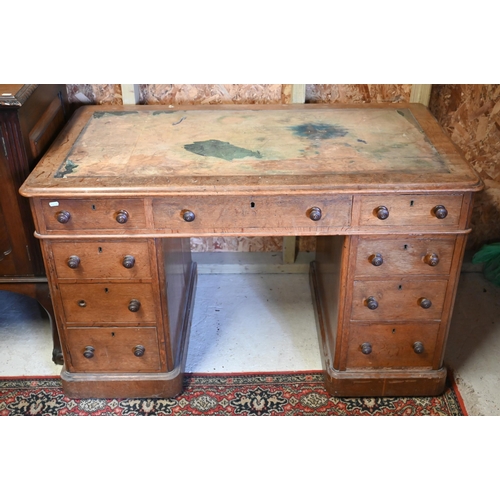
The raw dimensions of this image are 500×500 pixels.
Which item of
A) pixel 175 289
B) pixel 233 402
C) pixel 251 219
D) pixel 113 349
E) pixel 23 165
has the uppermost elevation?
pixel 23 165

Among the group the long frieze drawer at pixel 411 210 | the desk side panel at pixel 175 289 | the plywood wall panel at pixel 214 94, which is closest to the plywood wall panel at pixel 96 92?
the plywood wall panel at pixel 214 94

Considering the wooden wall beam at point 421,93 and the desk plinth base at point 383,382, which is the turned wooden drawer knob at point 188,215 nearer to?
the desk plinth base at point 383,382

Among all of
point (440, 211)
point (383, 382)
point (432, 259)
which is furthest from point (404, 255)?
point (383, 382)

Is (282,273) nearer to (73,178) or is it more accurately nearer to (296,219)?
(296,219)

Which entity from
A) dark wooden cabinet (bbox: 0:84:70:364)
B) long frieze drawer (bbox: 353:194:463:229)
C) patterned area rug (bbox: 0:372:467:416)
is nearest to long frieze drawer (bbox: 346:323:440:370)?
patterned area rug (bbox: 0:372:467:416)

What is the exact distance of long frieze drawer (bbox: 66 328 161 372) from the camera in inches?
90.8

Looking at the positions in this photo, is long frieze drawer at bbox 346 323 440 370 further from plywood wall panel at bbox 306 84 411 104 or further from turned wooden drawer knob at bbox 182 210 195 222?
plywood wall panel at bbox 306 84 411 104

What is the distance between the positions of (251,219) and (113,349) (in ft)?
2.53

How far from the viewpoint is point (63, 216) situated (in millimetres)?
2027

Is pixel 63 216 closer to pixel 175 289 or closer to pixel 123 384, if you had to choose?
pixel 175 289

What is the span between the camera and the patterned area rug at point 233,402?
7.79 feet

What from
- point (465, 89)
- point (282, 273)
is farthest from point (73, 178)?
point (465, 89)

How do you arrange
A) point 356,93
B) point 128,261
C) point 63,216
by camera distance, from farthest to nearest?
point 356,93
point 128,261
point 63,216

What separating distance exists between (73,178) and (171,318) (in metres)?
0.69
